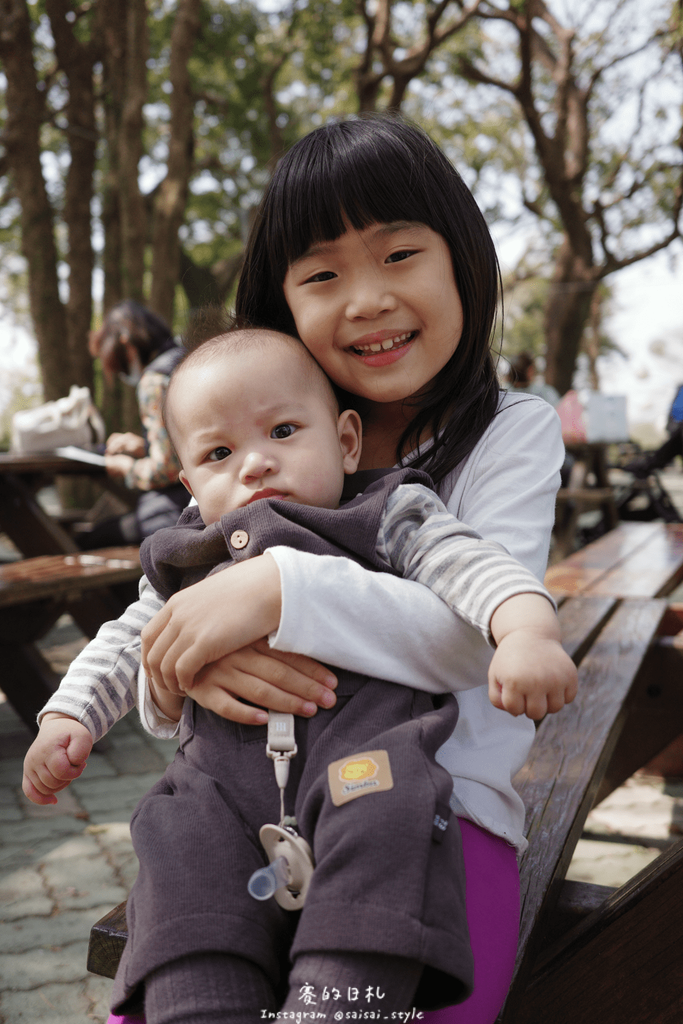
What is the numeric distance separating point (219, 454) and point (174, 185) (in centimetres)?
748

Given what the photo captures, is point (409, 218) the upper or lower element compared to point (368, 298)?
upper

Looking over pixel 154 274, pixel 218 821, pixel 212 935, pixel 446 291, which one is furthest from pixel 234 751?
pixel 154 274

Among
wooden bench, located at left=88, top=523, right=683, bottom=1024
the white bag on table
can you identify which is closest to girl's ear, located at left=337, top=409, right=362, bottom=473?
wooden bench, located at left=88, top=523, right=683, bottom=1024

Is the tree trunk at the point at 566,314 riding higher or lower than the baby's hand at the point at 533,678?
lower

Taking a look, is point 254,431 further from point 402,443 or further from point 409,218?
point 409,218

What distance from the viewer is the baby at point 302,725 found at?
86cm

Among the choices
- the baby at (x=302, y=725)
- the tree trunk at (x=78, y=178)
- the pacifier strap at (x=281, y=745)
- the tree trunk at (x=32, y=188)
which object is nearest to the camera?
the baby at (x=302, y=725)

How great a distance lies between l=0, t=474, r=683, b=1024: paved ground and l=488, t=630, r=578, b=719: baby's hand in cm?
168

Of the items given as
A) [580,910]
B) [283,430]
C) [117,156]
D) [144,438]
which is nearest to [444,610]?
[283,430]

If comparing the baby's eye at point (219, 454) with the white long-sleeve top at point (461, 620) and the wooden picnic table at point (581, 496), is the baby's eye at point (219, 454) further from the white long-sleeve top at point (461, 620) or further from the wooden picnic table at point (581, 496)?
the wooden picnic table at point (581, 496)

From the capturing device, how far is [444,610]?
1.05m

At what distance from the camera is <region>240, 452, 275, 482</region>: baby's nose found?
3.85 ft

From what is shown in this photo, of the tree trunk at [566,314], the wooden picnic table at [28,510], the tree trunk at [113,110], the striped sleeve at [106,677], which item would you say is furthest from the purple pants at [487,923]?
the tree trunk at [566,314]

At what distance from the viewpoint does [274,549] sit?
1064 mm
